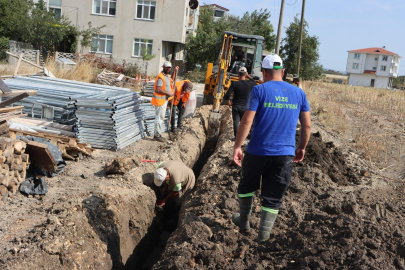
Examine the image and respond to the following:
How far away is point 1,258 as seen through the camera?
399cm

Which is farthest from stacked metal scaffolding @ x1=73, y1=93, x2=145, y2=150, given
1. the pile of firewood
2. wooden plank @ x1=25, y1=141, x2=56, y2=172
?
the pile of firewood

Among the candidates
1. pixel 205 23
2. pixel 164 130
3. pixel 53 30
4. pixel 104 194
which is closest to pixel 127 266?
pixel 104 194

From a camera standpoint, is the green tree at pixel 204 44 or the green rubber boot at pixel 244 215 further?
the green tree at pixel 204 44

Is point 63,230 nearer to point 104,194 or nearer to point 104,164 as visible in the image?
point 104,194

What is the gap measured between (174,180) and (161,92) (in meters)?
3.48

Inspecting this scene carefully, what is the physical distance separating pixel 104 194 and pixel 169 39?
75.2 ft

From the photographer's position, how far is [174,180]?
6367mm

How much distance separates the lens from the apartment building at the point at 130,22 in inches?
1061

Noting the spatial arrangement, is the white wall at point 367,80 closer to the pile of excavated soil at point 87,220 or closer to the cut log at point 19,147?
the pile of excavated soil at point 87,220

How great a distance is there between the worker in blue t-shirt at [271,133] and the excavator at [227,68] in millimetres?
7202

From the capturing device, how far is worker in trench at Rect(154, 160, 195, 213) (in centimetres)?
625

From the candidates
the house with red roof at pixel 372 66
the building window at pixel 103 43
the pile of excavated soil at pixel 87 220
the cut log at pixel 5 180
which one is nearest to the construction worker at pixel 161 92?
the pile of excavated soil at pixel 87 220

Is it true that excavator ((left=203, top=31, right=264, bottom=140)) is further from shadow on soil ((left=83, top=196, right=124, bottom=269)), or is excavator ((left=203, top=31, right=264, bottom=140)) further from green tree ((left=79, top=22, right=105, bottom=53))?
green tree ((left=79, top=22, right=105, bottom=53))

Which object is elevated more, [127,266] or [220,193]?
[220,193]
